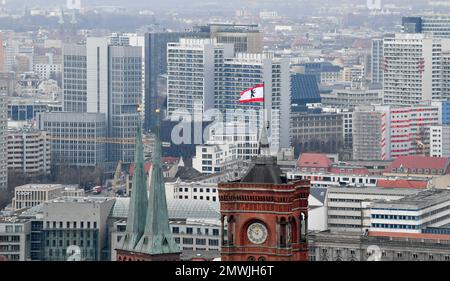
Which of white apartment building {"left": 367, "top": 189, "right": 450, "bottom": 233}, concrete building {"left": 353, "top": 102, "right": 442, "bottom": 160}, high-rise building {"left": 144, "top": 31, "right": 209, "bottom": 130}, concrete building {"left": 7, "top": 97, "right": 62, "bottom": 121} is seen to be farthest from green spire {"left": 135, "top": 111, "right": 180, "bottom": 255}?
concrete building {"left": 7, "top": 97, "right": 62, "bottom": 121}

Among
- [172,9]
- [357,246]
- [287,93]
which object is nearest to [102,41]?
[287,93]

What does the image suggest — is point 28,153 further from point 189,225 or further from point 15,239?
point 189,225

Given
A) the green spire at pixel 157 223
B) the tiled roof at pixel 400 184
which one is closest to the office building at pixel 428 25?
the tiled roof at pixel 400 184

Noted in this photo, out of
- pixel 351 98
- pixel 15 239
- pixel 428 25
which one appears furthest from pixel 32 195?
pixel 428 25

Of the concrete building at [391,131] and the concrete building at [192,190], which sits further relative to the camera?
the concrete building at [391,131]

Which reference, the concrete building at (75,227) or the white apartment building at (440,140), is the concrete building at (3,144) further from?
the concrete building at (75,227)
